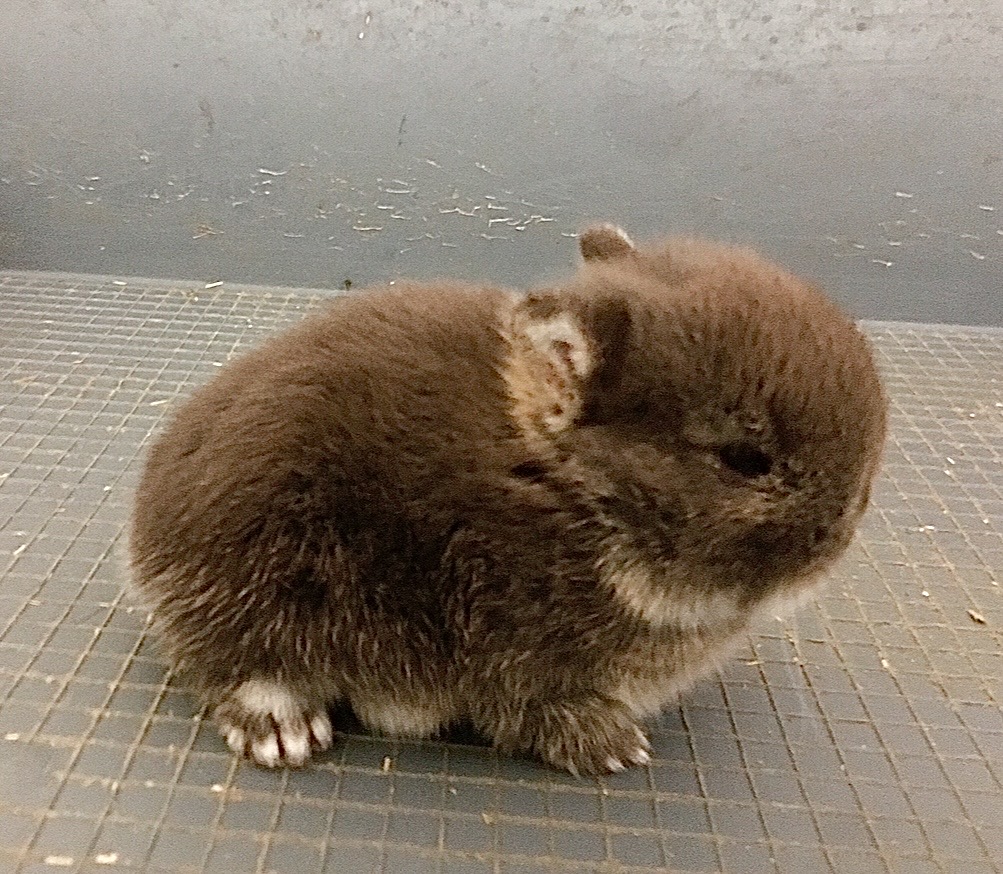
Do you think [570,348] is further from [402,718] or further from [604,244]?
[402,718]

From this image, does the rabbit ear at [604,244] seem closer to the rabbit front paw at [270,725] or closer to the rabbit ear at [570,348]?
the rabbit ear at [570,348]

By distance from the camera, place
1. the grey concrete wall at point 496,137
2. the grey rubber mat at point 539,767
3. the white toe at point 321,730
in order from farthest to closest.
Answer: the grey concrete wall at point 496,137 < the white toe at point 321,730 < the grey rubber mat at point 539,767

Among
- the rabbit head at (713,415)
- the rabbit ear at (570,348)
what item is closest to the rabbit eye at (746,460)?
the rabbit head at (713,415)

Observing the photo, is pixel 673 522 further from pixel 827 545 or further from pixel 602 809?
pixel 602 809

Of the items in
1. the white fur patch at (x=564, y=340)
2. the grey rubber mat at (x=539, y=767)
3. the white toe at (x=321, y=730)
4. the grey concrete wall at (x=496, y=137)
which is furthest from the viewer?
the grey concrete wall at (x=496, y=137)

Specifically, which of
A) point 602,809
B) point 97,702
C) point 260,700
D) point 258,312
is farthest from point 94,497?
point 602,809

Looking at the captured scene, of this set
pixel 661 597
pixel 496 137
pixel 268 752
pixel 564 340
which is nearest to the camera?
pixel 564 340

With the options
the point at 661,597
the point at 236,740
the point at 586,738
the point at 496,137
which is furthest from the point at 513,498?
the point at 496,137

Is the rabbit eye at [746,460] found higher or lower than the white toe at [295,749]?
higher
